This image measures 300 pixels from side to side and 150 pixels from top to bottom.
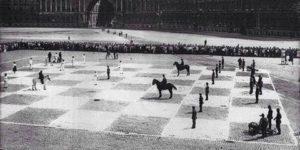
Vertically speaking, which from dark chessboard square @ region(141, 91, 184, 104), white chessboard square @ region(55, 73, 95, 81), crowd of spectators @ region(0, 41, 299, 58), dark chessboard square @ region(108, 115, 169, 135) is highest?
crowd of spectators @ region(0, 41, 299, 58)

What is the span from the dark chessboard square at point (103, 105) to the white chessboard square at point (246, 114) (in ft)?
20.2

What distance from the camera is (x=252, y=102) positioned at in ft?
79.5

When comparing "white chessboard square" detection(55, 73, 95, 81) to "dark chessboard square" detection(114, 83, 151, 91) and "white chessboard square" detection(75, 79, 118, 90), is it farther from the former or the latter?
"dark chessboard square" detection(114, 83, 151, 91)

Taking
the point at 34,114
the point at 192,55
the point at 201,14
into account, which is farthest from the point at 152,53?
the point at 201,14

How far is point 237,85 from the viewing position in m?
29.7

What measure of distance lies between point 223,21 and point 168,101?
63.5 metres

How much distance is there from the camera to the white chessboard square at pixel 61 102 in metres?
23.2

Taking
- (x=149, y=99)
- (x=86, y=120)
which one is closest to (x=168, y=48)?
(x=149, y=99)

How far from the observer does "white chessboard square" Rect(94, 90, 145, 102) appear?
2503cm

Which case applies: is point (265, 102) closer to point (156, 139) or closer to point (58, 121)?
point (156, 139)

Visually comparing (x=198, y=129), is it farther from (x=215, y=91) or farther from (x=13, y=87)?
(x=13, y=87)

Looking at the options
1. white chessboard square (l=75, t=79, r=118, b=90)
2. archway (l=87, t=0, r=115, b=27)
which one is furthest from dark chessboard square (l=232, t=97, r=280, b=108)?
archway (l=87, t=0, r=115, b=27)

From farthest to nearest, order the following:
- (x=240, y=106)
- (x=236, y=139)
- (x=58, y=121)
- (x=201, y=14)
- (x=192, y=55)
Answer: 1. (x=201, y=14)
2. (x=192, y=55)
3. (x=240, y=106)
4. (x=58, y=121)
5. (x=236, y=139)

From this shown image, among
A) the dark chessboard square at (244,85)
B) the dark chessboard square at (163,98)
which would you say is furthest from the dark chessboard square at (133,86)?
the dark chessboard square at (244,85)
